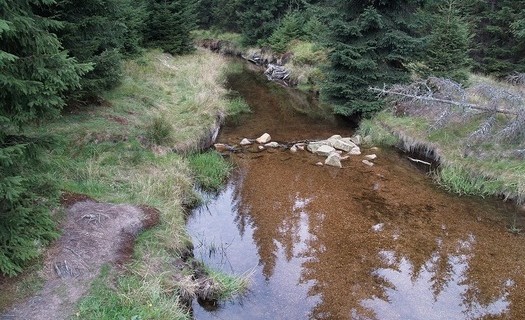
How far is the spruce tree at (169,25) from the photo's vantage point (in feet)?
73.7

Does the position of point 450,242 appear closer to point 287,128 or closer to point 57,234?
point 57,234

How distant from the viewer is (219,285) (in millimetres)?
6098

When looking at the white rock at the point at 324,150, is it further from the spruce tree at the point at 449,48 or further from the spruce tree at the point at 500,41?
the spruce tree at the point at 500,41

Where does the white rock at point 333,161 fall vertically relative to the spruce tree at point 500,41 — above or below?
below

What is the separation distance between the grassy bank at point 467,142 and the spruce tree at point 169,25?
13.8 meters

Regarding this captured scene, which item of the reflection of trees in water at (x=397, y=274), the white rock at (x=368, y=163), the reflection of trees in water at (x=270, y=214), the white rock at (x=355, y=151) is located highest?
the reflection of trees in water at (x=397, y=274)

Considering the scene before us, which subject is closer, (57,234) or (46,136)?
(46,136)

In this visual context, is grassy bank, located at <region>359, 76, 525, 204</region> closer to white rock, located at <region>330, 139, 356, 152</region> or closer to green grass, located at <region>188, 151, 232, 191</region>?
white rock, located at <region>330, 139, 356, 152</region>

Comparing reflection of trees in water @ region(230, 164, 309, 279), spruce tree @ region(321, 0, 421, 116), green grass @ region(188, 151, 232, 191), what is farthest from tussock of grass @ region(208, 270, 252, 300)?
spruce tree @ region(321, 0, 421, 116)

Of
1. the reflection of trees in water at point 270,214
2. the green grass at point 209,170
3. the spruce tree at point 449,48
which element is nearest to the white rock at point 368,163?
the reflection of trees in water at point 270,214

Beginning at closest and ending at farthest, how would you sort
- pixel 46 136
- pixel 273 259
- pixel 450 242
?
pixel 46 136 < pixel 273 259 < pixel 450 242

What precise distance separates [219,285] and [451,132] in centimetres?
895

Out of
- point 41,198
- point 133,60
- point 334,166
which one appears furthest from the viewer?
point 133,60

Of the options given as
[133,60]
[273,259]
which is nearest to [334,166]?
[273,259]
